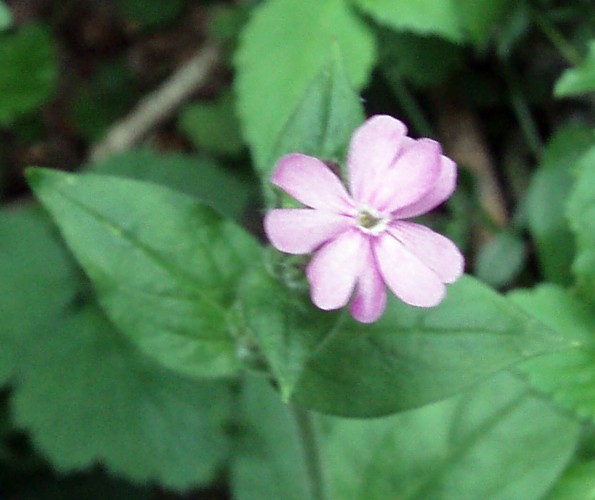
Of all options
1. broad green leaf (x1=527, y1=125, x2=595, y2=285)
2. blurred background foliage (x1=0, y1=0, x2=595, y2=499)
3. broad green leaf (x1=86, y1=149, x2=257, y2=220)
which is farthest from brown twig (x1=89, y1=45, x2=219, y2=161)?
broad green leaf (x1=527, y1=125, x2=595, y2=285)

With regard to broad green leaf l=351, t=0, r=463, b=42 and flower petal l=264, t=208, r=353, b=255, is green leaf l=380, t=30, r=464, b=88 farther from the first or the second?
flower petal l=264, t=208, r=353, b=255

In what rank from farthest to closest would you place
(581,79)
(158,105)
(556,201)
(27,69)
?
(158,105), (27,69), (556,201), (581,79)

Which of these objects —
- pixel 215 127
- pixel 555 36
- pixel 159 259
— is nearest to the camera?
pixel 159 259

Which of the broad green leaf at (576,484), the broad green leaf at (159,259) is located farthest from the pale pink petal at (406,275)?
the broad green leaf at (576,484)

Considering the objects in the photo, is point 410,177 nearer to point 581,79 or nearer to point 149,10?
point 581,79

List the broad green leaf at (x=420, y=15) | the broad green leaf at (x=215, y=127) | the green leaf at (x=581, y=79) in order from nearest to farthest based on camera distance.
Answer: the green leaf at (x=581, y=79) → the broad green leaf at (x=420, y=15) → the broad green leaf at (x=215, y=127)

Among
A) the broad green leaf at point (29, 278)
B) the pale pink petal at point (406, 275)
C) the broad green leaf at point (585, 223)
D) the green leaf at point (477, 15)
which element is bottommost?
the broad green leaf at point (29, 278)

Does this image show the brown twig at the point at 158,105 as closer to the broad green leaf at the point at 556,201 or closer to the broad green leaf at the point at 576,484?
the broad green leaf at the point at 556,201

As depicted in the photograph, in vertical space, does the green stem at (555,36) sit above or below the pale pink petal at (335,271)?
below

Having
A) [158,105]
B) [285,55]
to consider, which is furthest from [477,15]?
[158,105]
